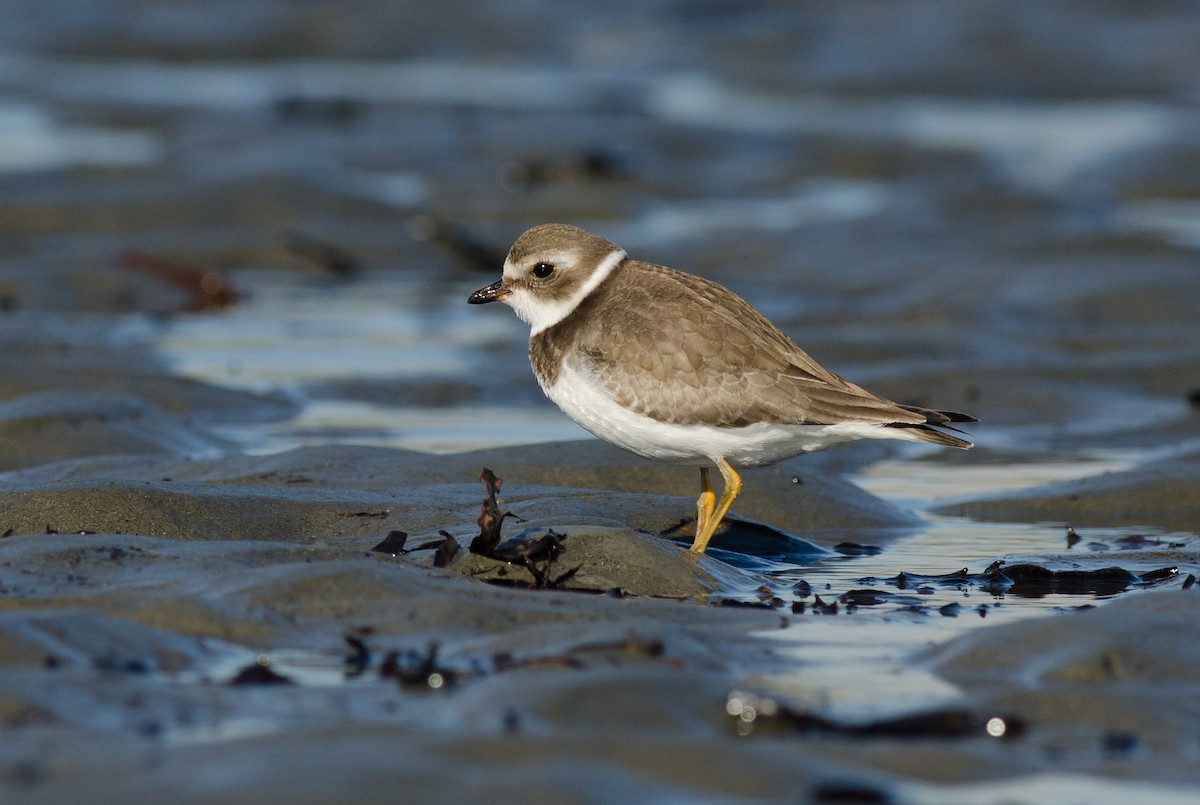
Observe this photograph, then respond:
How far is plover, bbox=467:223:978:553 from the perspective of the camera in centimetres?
642

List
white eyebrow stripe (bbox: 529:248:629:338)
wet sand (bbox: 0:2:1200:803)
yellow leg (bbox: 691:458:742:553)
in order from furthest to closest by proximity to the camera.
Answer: white eyebrow stripe (bbox: 529:248:629:338) → yellow leg (bbox: 691:458:742:553) → wet sand (bbox: 0:2:1200:803)

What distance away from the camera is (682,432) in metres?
6.43

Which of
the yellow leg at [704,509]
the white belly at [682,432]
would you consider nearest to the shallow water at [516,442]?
the yellow leg at [704,509]

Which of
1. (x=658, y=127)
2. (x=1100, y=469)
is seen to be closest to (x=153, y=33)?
(x=658, y=127)

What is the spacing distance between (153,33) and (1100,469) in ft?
61.8

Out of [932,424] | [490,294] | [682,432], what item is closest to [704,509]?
[682,432]

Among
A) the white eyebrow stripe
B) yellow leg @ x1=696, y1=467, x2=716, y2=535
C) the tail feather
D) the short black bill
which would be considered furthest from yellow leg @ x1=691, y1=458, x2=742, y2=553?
the short black bill

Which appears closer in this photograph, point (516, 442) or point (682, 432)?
point (682, 432)

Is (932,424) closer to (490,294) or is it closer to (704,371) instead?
(704,371)

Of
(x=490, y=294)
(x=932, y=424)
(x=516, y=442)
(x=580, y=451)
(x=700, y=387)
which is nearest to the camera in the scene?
(x=700, y=387)

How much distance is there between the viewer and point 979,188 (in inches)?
638

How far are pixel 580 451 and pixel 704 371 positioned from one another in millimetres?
1777

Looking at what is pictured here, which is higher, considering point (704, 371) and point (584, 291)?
point (584, 291)

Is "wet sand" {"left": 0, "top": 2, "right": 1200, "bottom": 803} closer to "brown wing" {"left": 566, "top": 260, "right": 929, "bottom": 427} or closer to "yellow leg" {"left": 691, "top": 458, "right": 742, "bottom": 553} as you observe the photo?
"yellow leg" {"left": 691, "top": 458, "right": 742, "bottom": 553}
